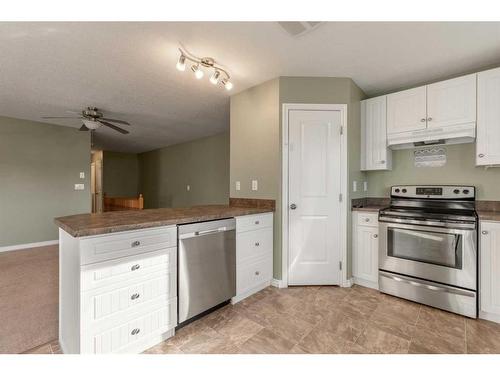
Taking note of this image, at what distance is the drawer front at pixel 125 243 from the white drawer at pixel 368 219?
2.05m

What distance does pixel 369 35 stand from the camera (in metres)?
1.86

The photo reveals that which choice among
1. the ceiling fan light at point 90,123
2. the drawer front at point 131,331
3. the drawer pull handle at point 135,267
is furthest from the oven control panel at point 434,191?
the ceiling fan light at point 90,123

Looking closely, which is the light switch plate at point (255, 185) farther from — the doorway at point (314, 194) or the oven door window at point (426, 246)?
the oven door window at point (426, 246)

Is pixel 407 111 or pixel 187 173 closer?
pixel 407 111

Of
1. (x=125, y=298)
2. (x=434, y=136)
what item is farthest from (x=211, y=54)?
(x=434, y=136)

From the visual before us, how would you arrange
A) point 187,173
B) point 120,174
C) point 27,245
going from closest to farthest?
1. point 27,245
2. point 187,173
3. point 120,174

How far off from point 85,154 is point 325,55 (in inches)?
202

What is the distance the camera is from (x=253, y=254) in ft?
7.77

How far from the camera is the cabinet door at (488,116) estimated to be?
2072 millimetres

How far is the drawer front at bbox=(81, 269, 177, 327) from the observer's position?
131cm

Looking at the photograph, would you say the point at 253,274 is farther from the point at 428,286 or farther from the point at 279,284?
the point at 428,286

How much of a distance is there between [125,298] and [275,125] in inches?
83.0
